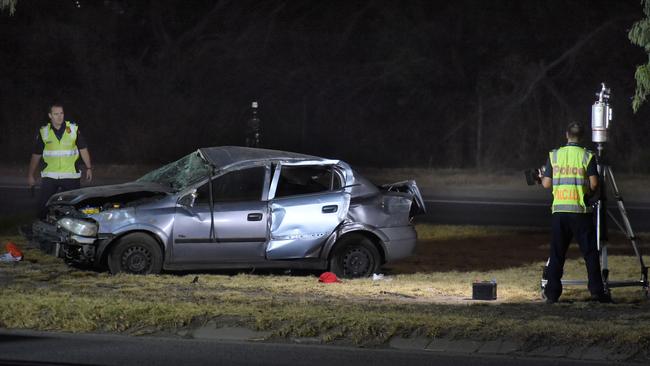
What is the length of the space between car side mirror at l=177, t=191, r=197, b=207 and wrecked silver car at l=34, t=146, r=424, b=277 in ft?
0.03

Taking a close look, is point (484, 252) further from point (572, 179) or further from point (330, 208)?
point (572, 179)

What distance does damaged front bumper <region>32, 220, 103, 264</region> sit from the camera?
1359 cm

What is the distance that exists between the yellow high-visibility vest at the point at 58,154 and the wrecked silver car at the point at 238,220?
2083 mm

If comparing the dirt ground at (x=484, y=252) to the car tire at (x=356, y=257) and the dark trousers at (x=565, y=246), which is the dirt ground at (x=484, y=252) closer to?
the car tire at (x=356, y=257)

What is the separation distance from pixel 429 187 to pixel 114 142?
34.7 ft

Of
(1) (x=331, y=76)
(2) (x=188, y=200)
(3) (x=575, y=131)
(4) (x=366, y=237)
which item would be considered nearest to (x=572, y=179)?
(3) (x=575, y=131)

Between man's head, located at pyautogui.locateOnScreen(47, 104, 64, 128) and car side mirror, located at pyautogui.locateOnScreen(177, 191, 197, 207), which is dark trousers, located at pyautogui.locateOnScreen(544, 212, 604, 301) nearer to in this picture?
car side mirror, located at pyautogui.locateOnScreen(177, 191, 197, 207)

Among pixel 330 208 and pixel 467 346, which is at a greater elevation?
pixel 330 208

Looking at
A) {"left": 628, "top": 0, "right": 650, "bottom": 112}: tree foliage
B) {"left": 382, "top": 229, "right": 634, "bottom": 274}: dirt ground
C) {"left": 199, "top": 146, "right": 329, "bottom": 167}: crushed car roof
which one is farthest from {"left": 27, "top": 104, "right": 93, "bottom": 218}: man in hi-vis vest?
{"left": 628, "top": 0, "right": 650, "bottom": 112}: tree foliage

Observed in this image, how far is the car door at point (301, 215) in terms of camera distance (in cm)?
1403

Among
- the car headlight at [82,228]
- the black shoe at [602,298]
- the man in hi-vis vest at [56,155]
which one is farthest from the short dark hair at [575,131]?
the man in hi-vis vest at [56,155]

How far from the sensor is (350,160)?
36812 mm

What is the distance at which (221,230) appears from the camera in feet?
45.5

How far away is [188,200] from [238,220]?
22.4 inches
